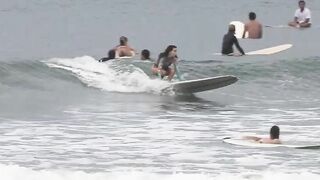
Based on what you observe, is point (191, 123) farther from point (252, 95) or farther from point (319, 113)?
point (252, 95)

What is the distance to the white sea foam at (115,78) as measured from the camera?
85.0ft

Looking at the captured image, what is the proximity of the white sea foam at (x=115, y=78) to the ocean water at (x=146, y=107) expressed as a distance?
0.11ft

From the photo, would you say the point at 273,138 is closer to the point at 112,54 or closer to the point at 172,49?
the point at 172,49

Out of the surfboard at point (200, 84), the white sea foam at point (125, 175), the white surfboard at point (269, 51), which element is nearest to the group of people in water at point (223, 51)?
the surfboard at point (200, 84)

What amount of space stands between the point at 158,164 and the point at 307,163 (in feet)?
7.61

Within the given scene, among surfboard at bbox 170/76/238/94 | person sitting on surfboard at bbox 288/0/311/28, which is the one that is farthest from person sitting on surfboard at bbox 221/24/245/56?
person sitting on surfboard at bbox 288/0/311/28

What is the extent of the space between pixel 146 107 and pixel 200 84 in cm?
238

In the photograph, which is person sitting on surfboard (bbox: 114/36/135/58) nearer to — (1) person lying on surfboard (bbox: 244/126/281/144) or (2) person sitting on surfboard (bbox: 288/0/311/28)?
(2) person sitting on surfboard (bbox: 288/0/311/28)

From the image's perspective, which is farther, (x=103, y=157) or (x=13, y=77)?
(x=13, y=77)

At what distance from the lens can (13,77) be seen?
2845cm

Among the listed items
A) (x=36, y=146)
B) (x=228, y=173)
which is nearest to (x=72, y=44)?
(x=36, y=146)

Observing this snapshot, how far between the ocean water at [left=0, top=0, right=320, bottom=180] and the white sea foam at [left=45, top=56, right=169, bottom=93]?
0.11ft

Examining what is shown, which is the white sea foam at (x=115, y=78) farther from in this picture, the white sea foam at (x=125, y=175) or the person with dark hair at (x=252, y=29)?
the white sea foam at (x=125, y=175)

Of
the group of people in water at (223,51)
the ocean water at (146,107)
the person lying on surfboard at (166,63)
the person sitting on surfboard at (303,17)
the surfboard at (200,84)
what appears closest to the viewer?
the ocean water at (146,107)
